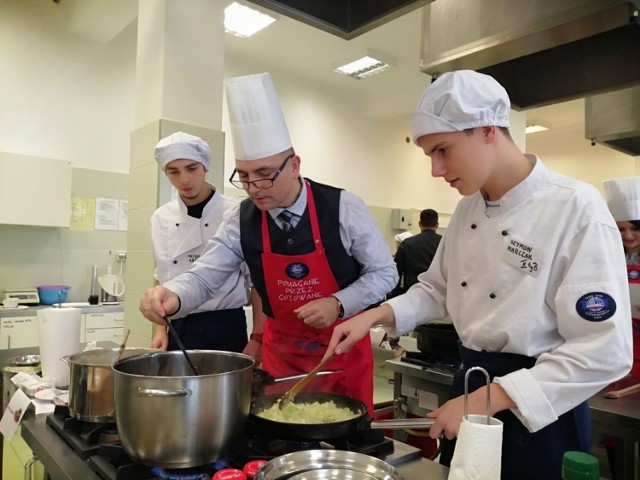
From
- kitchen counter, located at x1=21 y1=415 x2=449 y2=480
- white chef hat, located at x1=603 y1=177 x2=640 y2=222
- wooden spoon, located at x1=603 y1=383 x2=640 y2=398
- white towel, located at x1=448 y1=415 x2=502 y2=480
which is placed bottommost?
wooden spoon, located at x1=603 y1=383 x2=640 y2=398

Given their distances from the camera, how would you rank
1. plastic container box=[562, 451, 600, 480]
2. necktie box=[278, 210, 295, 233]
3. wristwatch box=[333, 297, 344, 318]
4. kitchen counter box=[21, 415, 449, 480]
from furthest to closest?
necktie box=[278, 210, 295, 233] < wristwatch box=[333, 297, 344, 318] < kitchen counter box=[21, 415, 449, 480] < plastic container box=[562, 451, 600, 480]

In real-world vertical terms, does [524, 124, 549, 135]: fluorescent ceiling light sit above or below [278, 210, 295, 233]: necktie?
above

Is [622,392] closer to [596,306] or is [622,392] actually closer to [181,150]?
[596,306]

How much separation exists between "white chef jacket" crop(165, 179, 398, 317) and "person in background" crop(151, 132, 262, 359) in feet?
0.76

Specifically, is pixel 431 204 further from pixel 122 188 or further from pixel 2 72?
pixel 2 72

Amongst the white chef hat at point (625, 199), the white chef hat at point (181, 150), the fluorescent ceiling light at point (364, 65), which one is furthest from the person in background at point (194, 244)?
the fluorescent ceiling light at point (364, 65)

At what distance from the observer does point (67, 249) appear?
4684mm

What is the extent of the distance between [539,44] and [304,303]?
44.8 inches

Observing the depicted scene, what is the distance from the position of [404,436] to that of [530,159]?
1.73 meters

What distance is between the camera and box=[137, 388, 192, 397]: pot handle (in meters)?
0.89

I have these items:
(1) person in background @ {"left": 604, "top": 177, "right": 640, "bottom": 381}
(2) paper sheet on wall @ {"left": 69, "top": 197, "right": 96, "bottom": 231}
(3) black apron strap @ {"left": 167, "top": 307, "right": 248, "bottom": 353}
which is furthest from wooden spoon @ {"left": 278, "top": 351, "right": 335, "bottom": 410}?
(2) paper sheet on wall @ {"left": 69, "top": 197, "right": 96, "bottom": 231}

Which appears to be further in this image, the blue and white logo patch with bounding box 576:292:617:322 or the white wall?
the white wall

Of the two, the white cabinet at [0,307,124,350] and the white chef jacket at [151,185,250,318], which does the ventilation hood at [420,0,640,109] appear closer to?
the white chef jacket at [151,185,250,318]

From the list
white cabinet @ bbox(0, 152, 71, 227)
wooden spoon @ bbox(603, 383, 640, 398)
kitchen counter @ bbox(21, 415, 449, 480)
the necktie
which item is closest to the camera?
kitchen counter @ bbox(21, 415, 449, 480)
